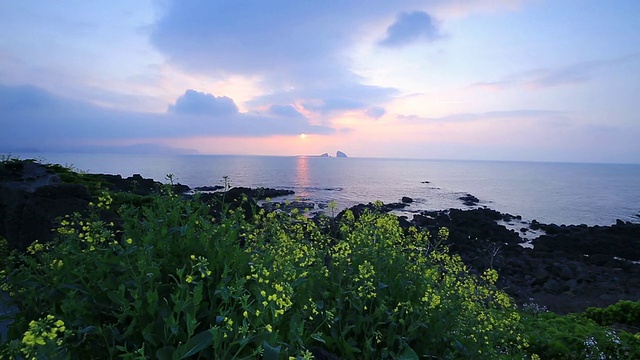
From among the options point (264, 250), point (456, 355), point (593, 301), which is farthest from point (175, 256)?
point (593, 301)

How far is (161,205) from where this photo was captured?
3.63 meters

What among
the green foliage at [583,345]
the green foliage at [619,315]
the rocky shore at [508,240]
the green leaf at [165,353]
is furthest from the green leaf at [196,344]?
the green foliage at [619,315]

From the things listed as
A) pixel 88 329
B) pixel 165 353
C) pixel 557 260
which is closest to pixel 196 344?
pixel 165 353

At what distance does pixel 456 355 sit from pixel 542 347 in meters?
4.55

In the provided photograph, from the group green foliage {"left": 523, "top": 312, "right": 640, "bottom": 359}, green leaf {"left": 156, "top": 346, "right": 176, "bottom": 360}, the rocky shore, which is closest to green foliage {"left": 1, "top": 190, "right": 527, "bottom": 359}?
green leaf {"left": 156, "top": 346, "right": 176, "bottom": 360}

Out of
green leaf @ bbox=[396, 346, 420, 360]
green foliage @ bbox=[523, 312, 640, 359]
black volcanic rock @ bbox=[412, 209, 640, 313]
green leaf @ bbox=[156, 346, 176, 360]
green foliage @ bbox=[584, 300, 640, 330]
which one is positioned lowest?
black volcanic rock @ bbox=[412, 209, 640, 313]

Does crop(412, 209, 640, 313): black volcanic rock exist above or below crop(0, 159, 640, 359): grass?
below

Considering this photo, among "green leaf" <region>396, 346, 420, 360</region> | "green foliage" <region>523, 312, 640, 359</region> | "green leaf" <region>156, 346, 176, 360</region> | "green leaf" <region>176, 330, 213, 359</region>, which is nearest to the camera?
"green leaf" <region>176, 330, 213, 359</region>

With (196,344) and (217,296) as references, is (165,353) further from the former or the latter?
(217,296)

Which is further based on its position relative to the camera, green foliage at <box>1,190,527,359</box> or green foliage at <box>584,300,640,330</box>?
green foliage at <box>584,300,640,330</box>

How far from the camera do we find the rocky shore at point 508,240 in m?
7.24

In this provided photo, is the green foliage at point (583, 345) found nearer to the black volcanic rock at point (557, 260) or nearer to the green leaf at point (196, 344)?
the black volcanic rock at point (557, 260)

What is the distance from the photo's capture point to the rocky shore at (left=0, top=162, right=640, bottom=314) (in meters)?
7.24

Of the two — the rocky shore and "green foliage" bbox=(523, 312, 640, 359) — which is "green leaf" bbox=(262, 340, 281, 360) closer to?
the rocky shore
